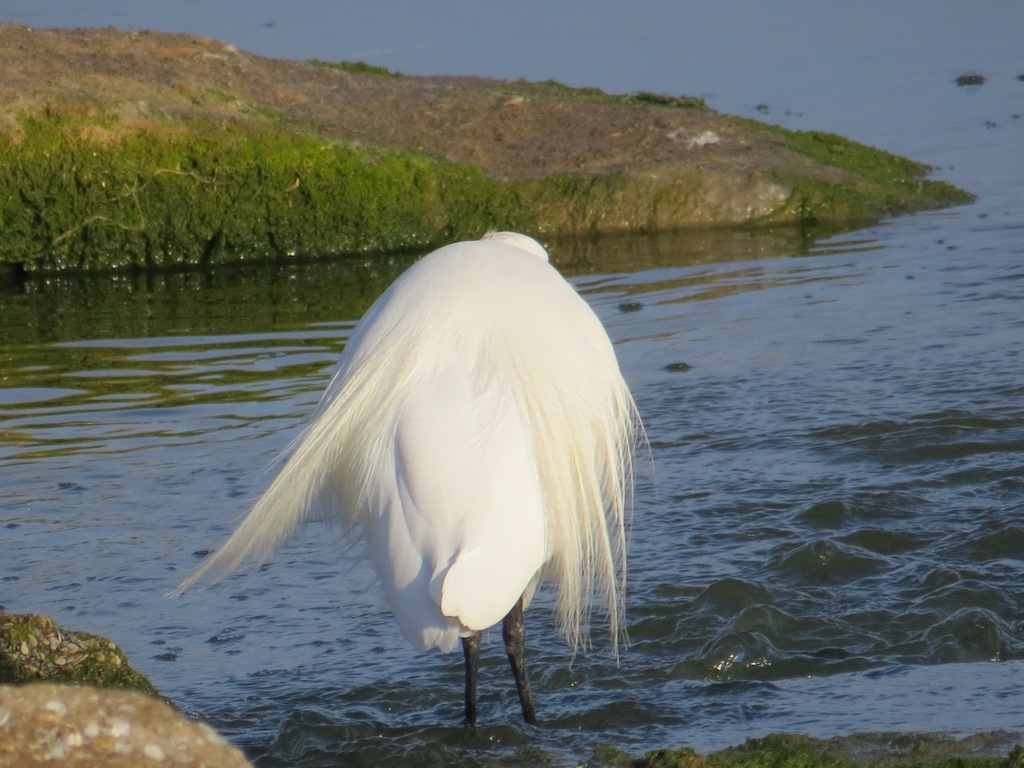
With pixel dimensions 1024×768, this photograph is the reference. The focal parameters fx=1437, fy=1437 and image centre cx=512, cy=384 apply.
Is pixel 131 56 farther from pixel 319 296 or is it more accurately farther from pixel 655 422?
pixel 655 422

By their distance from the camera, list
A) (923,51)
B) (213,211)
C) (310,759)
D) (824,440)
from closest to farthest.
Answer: (310,759) → (824,440) → (213,211) → (923,51)

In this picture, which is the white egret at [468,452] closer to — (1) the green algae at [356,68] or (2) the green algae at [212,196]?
(2) the green algae at [212,196]

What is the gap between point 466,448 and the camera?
3.48 meters

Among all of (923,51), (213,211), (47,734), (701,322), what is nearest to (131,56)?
(213,211)

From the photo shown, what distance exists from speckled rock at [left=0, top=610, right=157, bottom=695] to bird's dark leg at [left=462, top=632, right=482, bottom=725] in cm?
86

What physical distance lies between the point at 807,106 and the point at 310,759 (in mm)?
10093

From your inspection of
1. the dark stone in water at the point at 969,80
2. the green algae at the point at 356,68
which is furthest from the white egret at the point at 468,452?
the dark stone in water at the point at 969,80

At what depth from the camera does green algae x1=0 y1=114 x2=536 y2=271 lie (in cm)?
970

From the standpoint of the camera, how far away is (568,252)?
1001 cm

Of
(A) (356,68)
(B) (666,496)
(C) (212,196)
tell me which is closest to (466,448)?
(B) (666,496)

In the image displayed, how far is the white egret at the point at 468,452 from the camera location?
136 inches

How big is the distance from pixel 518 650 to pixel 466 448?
29.7 inches

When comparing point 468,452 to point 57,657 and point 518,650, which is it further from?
point 57,657

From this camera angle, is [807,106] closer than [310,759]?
No
